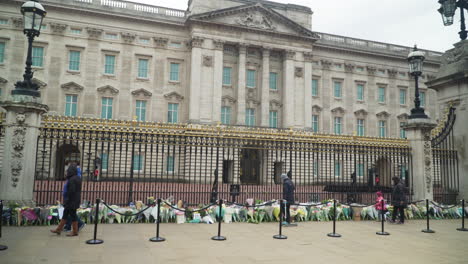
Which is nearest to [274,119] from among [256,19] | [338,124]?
[338,124]

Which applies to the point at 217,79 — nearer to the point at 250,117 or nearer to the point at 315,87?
the point at 250,117

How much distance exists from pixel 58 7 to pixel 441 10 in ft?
107

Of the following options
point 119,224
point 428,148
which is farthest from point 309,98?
point 119,224

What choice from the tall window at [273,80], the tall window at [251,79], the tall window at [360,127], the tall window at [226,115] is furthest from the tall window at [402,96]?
the tall window at [226,115]

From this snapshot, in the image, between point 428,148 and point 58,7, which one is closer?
point 428,148

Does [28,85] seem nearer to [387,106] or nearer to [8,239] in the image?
[8,239]

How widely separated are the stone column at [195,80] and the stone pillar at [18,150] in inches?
989

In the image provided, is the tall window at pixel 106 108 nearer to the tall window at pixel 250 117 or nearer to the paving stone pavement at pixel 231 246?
the tall window at pixel 250 117

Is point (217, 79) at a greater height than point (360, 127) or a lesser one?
greater

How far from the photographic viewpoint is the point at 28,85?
10.1 metres

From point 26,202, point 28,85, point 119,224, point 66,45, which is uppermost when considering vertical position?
point 66,45

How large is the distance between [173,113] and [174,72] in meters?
4.45

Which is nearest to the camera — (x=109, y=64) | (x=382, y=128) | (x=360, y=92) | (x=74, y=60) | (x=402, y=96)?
Answer: (x=74, y=60)

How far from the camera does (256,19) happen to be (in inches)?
1506
